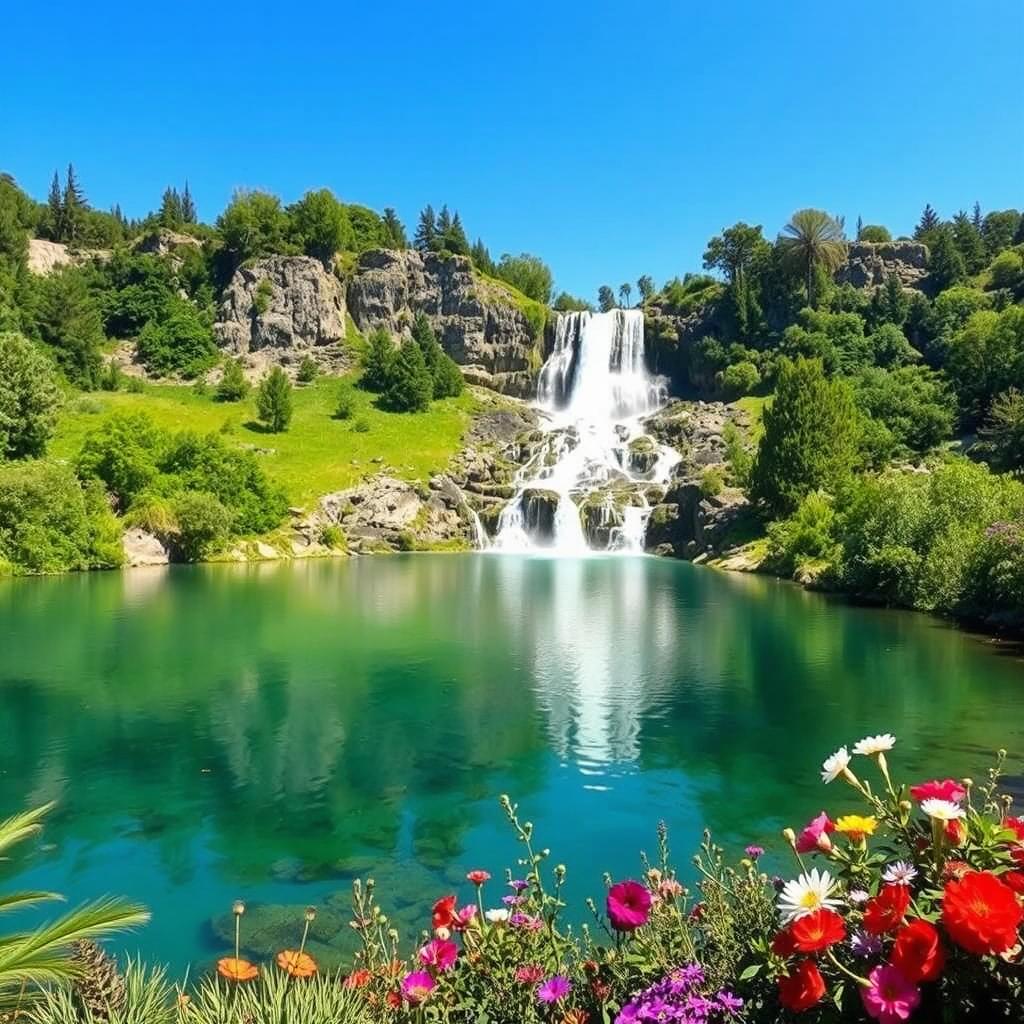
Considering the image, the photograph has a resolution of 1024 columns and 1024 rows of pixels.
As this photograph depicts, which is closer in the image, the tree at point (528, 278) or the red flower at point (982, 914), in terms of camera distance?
the red flower at point (982, 914)

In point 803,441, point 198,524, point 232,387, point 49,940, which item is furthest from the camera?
point 232,387

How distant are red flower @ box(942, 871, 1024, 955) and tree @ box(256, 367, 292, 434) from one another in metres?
93.8

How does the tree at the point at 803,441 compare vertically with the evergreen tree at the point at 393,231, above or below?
below

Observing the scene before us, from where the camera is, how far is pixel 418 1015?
169 inches

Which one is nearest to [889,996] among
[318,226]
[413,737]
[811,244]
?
[413,737]

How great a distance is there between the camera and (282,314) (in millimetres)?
114688

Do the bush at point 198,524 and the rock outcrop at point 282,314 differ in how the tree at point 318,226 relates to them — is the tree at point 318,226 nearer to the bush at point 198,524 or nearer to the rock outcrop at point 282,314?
the rock outcrop at point 282,314

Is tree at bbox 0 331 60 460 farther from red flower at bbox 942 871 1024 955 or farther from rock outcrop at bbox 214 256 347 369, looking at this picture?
red flower at bbox 942 871 1024 955

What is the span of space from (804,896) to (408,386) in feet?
336

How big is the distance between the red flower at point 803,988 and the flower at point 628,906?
0.97 metres

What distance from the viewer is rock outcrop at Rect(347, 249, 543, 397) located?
11544 centimetres

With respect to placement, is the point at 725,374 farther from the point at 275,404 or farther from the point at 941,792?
the point at 941,792

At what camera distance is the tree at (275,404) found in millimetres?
91812

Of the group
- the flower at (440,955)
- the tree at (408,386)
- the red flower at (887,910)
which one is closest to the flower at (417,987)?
the flower at (440,955)
